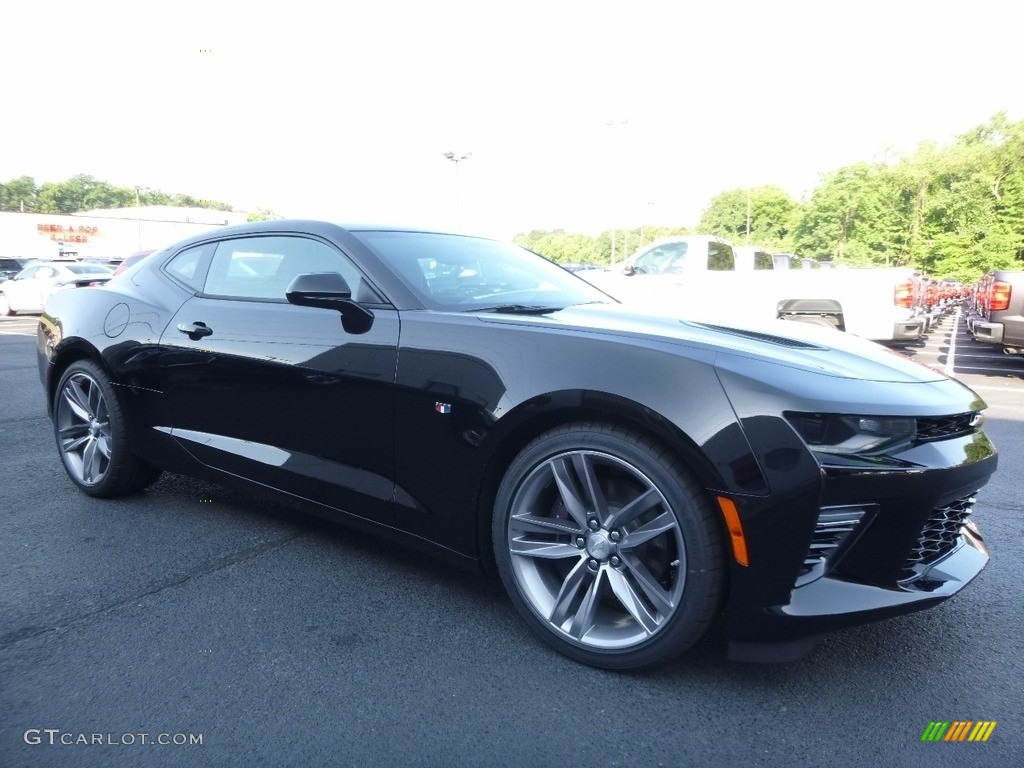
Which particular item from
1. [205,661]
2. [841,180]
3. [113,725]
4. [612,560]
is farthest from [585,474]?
[841,180]

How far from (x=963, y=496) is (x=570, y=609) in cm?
119

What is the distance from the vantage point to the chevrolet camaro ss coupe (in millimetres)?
2000

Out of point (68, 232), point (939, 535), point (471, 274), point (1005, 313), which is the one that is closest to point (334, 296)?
point (471, 274)

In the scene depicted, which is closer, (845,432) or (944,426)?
(845,432)

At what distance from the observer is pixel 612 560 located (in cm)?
228

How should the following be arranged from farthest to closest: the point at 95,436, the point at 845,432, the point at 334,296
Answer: the point at 95,436 < the point at 334,296 < the point at 845,432

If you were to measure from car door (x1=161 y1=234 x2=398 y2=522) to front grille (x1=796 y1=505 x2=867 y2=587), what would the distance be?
1418mm

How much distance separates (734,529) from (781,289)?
9.68 metres

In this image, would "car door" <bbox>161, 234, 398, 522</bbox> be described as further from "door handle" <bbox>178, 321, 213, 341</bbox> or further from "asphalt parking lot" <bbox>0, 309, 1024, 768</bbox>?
"asphalt parking lot" <bbox>0, 309, 1024, 768</bbox>

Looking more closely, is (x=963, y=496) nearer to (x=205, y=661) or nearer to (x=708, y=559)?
(x=708, y=559)

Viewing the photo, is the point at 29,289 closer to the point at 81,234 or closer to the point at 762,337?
the point at 762,337

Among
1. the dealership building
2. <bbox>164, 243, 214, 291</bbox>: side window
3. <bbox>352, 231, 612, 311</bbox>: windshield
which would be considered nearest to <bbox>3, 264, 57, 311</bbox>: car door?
<bbox>164, 243, 214, 291</bbox>: side window

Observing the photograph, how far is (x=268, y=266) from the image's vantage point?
3.32 metres

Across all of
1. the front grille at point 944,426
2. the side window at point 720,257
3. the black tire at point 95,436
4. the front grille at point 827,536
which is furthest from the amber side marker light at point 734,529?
the side window at point 720,257
